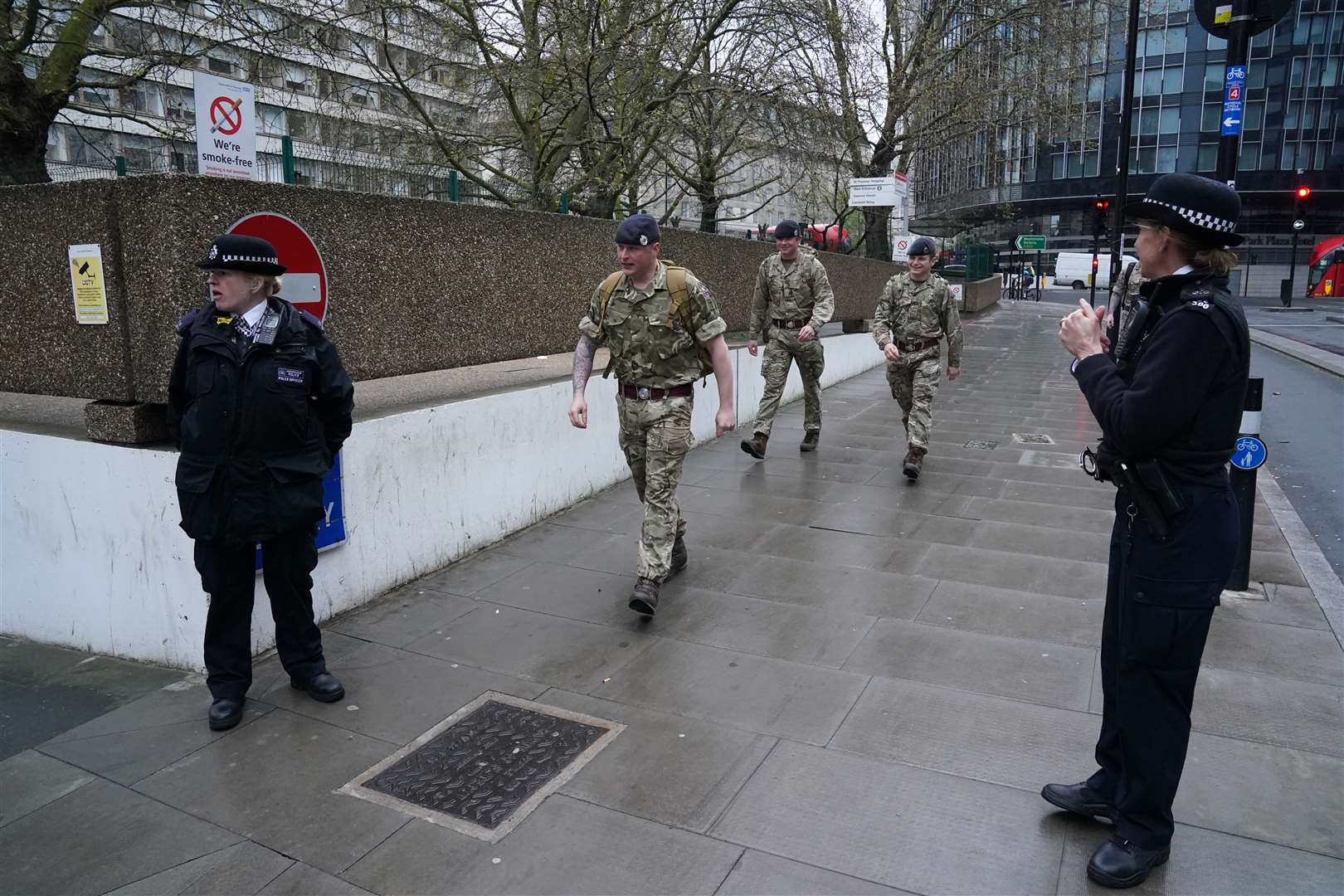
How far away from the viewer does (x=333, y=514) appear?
4.82 meters

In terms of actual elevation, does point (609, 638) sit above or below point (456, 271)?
below

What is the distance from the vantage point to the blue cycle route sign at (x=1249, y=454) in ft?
15.6

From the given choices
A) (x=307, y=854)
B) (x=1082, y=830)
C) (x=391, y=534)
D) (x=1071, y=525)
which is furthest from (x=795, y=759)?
(x=1071, y=525)

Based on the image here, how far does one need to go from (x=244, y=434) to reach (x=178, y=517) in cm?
84

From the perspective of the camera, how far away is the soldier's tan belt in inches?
197

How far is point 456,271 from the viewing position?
6.46 meters

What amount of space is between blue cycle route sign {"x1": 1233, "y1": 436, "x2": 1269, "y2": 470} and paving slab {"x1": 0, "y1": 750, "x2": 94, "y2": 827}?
542 centimetres

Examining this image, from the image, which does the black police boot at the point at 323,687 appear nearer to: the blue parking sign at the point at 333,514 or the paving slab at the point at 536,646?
the paving slab at the point at 536,646

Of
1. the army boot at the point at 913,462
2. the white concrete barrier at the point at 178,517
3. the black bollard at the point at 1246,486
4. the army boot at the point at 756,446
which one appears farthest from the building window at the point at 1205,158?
the white concrete barrier at the point at 178,517

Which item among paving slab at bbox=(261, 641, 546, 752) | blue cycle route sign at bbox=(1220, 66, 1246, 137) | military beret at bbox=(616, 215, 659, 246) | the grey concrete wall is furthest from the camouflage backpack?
blue cycle route sign at bbox=(1220, 66, 1246, 137)

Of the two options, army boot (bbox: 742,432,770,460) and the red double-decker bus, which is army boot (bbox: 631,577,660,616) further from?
the red double-decker bus

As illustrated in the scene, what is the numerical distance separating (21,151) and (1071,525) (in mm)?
10376

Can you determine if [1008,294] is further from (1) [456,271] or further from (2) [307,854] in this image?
(2) [307,854]

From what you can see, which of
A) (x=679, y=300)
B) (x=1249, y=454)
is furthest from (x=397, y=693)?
(x=1249, y=454)
